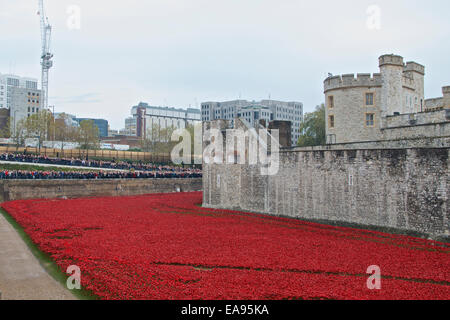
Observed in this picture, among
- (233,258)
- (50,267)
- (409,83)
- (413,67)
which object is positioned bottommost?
(50,267)

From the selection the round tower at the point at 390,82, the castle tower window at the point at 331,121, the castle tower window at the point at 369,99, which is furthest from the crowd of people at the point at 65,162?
the round tower at the point at 390,82

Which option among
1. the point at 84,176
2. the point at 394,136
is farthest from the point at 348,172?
the point at 84,176

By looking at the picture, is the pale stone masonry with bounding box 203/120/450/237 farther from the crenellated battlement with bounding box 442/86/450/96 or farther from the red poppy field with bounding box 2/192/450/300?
the crenellated battlement with bounding box 442/86/450/96

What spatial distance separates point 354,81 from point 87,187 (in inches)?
1315

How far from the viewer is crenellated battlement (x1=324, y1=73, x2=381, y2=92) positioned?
39312 mm

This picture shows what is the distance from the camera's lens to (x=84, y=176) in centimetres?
5019

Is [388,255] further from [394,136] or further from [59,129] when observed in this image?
[59,129]

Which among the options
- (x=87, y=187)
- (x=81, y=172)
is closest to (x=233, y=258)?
(x=87, y=187)

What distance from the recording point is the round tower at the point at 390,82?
126ft

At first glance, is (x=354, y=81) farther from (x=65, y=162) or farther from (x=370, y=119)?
(x=65, y=162)

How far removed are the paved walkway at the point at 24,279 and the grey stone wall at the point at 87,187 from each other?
24053mm

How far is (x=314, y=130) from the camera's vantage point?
78.6m

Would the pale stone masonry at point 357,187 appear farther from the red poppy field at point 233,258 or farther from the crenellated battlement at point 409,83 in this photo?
the crenellated battlement at point 409,83
